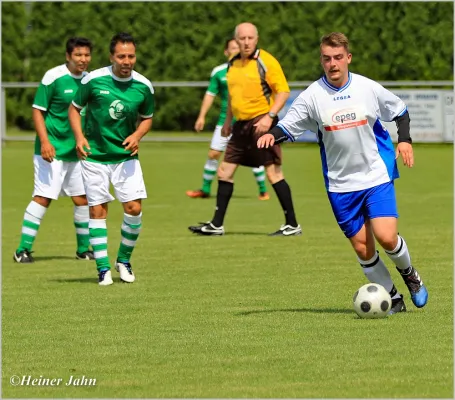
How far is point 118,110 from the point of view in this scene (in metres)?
11.2

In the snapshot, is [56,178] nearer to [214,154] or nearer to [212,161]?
[214,154]

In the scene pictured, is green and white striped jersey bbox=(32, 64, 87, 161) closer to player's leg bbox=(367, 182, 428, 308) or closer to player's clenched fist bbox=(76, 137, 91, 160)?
player's clenched fist bbox=(76, 137, 91, 160)

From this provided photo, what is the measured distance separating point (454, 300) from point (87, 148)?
3.49 m

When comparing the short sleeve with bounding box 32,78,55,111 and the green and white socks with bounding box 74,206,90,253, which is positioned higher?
the short sleeve with bounding box 32,78,55,111

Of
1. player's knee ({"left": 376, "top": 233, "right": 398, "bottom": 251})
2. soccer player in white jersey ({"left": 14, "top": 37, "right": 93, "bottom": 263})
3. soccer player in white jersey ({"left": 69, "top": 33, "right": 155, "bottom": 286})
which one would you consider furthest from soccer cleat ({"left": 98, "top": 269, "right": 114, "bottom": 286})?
player's knee ({"left": 376, "top": 233, "right": 398, "bottom": 251})

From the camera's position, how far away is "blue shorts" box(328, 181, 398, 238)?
9055 millimetres

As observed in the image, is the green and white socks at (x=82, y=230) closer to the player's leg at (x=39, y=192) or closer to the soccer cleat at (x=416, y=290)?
the player's leg at (x=39, y=192)

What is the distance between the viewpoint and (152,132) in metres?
38.6

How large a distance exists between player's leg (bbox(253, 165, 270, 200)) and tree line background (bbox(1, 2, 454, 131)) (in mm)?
15574

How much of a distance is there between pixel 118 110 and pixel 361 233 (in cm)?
295

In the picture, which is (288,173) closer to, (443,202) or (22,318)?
(443,202)

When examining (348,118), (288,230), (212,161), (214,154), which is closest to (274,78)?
(288,230)

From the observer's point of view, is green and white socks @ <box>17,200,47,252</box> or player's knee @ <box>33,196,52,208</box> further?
player's knee @ <box>33,196,52,208</box>

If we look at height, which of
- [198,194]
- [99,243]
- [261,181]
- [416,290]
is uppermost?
[416,290]
